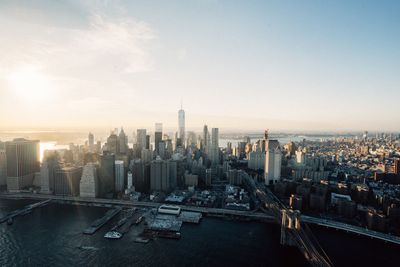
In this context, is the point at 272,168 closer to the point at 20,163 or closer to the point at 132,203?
the point at 132,203

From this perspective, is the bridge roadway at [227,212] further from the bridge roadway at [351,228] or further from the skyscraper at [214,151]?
the skyscraper at [214,151]

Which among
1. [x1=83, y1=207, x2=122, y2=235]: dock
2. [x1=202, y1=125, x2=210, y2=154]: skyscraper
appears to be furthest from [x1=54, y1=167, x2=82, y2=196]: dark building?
[x1=202, y1=125, x2=210, y2=154]: skyscraper

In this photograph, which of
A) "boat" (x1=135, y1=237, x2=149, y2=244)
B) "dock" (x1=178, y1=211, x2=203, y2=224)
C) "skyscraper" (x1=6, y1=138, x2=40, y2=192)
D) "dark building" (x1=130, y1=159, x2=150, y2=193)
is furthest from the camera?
"dark building" (x1=130, y1=159, x2=150, y2=193)

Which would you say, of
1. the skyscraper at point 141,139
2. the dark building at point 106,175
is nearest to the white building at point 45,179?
the dark building at point 106,175

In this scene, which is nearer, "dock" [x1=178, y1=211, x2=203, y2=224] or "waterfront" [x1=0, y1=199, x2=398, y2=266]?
"waterfront" [x1=0, y1=199, x2=398, y2=266]

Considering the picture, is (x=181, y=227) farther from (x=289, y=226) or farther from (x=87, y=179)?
(x=87, y=179)

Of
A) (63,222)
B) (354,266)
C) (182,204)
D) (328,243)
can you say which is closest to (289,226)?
(328,243)

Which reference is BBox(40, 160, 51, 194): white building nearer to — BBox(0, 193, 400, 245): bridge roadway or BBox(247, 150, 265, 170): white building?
BBox(0, 193, 400, 245): bridge roadway
